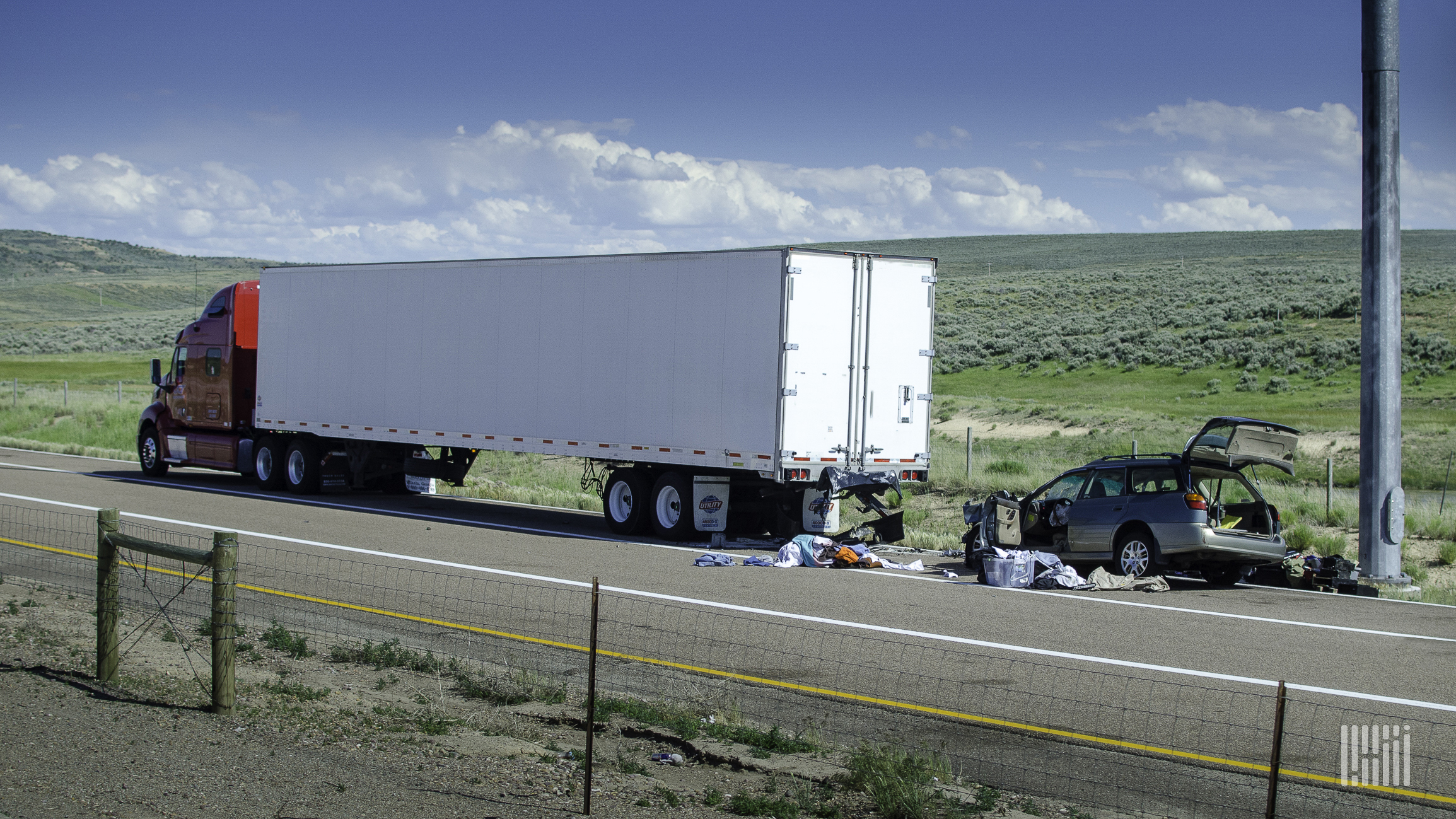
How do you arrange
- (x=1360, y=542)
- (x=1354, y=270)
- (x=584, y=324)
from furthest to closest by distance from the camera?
(x=1354, y=270), (x=584, y=324), (x=1360, y=542)

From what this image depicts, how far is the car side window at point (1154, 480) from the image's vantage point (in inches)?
562

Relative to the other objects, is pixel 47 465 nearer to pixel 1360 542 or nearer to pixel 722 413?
pixel 722 413

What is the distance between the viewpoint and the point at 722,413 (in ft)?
56.9

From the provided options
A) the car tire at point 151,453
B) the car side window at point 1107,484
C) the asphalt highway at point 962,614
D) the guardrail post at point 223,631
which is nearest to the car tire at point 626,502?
the asphalt highway at point 962,614

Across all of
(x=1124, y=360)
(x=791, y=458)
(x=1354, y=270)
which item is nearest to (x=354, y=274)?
(x=791, y=458)

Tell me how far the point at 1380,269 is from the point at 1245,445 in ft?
10.9

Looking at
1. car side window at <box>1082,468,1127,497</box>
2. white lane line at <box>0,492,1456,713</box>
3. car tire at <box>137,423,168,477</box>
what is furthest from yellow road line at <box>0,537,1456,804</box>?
car tire at <box>137,423,168,477</box>

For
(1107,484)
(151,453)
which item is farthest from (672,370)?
(151,453)

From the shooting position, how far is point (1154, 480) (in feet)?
47.3

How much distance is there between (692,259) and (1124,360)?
39.9 metres

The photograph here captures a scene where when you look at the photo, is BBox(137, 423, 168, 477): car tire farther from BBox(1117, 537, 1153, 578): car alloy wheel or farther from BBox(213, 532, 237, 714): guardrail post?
BBox(213, 532, 237, 714): guardrail post

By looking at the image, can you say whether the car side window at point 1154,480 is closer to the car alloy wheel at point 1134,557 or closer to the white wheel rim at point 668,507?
the car alloy wheel at point 1134,557

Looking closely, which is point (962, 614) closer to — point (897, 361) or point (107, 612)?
point (897, 361)

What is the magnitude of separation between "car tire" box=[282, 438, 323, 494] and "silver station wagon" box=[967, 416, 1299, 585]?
1322 cm
